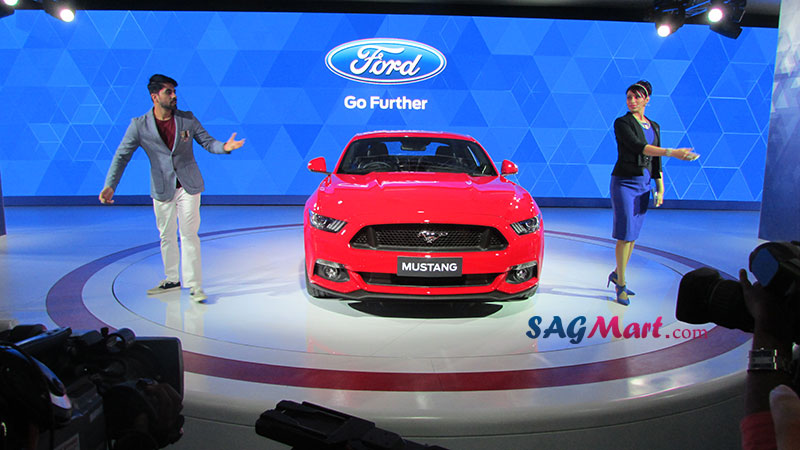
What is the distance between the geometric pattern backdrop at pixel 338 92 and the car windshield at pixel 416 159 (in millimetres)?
4903

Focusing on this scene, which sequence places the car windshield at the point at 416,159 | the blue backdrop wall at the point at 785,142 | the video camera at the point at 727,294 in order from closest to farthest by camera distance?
1. the video camera at the point at 727,294
2. the car windshield at the point at 416,159
3. the blue backdrop wall at the point at 785,142

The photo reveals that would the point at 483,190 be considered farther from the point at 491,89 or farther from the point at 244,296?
the point at 491,89

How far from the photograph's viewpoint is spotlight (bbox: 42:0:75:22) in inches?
317

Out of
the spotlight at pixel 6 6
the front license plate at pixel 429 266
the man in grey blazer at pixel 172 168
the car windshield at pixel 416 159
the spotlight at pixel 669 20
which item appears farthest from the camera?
the spotlight at pixel 669 20

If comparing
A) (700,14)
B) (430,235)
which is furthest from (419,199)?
(700,14)

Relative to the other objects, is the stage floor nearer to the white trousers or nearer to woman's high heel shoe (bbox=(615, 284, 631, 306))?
woman's high heel shoe (bbox=(615, 284, 631, 306))

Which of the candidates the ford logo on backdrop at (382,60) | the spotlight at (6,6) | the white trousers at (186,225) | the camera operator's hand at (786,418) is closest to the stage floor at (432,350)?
the white trousers at (186,225)

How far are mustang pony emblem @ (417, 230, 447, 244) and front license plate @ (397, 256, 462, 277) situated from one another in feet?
0.40

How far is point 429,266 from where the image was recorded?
2.99 m

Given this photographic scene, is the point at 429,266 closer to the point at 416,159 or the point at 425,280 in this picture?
the point at 425,280

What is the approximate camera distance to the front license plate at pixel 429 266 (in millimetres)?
2992

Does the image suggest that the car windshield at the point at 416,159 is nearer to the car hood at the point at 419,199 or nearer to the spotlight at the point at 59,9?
the car hood at the point at 419,199

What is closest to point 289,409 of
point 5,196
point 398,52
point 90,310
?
point 90,310

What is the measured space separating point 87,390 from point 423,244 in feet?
7.09
